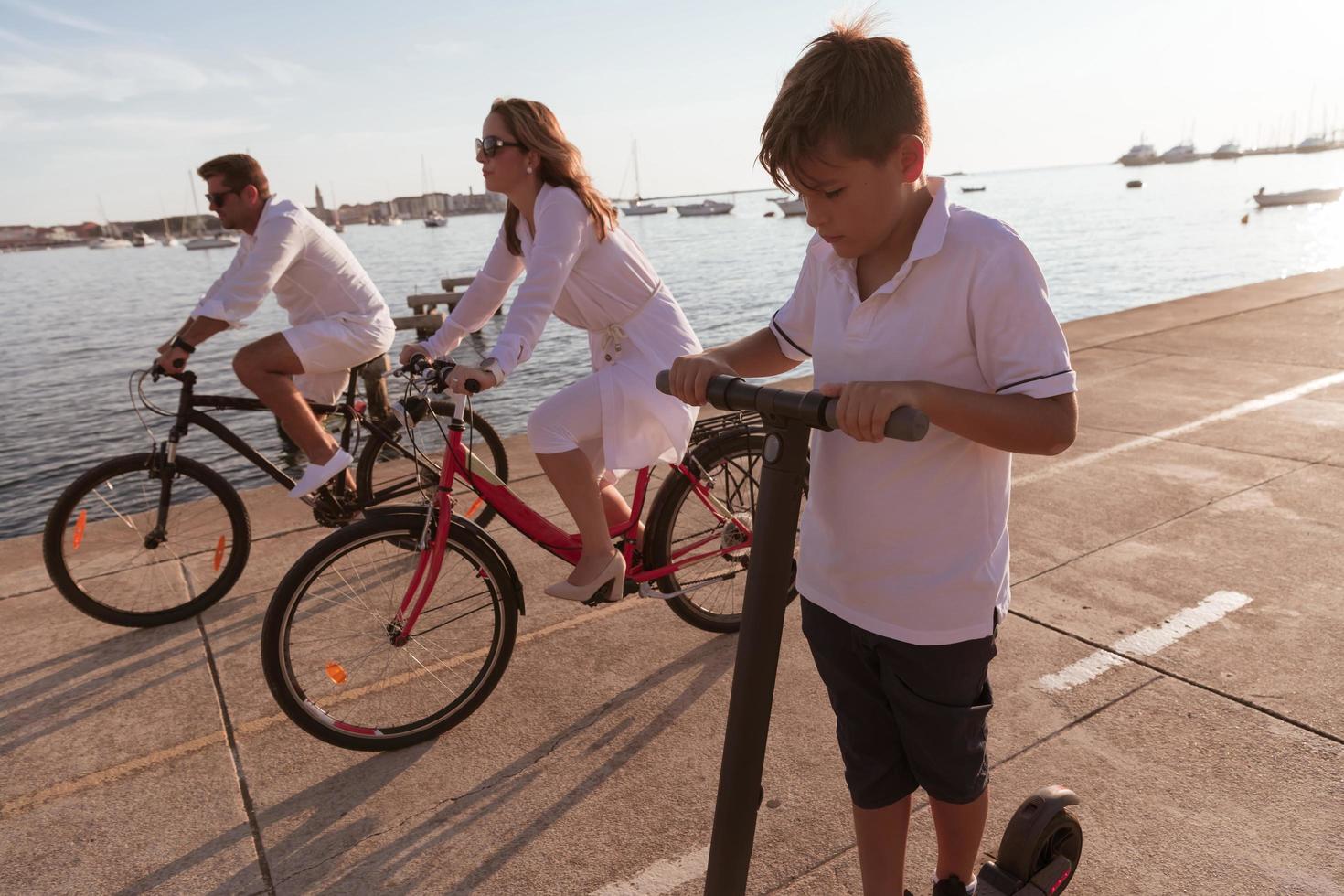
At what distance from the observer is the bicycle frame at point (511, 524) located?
3.19 m

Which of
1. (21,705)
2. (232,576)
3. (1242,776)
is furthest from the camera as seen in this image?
(232,576)

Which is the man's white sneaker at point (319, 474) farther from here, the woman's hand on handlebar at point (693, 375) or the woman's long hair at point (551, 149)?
the woman's hand on handlebar at point (693, 375)

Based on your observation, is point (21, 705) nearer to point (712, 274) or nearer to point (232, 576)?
point (232, 576)

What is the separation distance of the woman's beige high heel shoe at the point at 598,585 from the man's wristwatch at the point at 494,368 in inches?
33.9

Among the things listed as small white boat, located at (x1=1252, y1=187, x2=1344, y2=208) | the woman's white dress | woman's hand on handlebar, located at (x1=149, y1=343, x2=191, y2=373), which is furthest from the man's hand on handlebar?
small white boat, located at (x1=1252, y1=187, x2=1344, y2=208)

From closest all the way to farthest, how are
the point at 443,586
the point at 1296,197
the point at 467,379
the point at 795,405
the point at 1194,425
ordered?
the point at 795,405 < the point at 467,379 < the point at 443,586 < the point at 1194,425 < the point at 1296,197

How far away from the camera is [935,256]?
5.36 ft

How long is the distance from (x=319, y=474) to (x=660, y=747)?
211cm

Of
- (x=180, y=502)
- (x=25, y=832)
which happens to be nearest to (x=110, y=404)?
(x=180, y=502)

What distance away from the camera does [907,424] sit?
135 cm

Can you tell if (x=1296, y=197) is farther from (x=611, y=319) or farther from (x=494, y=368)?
(x=494, y=368)

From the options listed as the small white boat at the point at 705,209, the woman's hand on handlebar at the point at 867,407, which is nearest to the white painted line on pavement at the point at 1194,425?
the woman's hand on handlebar at the point at 867,407

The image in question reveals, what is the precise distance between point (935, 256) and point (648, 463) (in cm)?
191

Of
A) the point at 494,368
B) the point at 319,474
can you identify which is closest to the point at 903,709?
the point at 494,368
